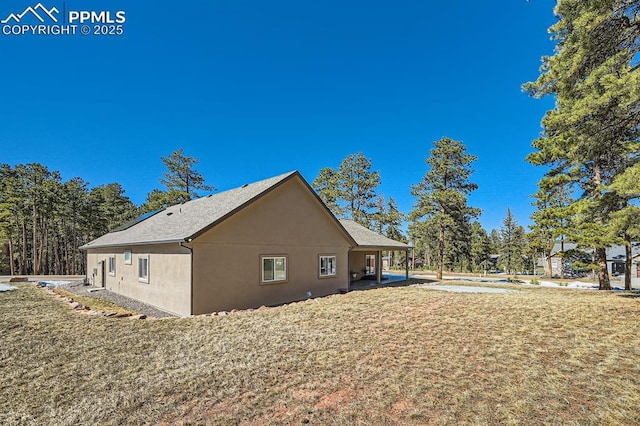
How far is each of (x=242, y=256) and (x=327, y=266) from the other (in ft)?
16.1

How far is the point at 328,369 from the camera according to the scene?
16.0 feet

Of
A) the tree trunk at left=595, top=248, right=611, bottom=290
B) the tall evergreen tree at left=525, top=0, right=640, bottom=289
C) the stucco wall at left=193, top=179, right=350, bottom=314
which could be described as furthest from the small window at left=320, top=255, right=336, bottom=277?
the tree trunk at left=595, top=248, right=611, bottom=290

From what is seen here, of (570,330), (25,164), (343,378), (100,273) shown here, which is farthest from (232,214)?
(25,164)

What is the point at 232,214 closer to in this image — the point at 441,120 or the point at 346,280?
the point at 346,280

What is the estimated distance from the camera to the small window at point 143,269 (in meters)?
11.6

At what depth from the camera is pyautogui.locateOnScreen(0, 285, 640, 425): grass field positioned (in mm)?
3609

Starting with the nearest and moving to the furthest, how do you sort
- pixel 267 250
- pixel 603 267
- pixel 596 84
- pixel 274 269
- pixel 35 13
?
pixel 596 84 < pixel 267 250 < pixel 35 13 < pixel 274 269 < pixel 603 267

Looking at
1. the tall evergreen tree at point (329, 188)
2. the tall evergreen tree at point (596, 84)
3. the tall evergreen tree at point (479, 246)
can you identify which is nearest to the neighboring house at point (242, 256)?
the tall evergreen tree at point (596, 84)

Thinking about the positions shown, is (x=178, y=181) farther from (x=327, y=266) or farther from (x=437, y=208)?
(x=437, y=208)

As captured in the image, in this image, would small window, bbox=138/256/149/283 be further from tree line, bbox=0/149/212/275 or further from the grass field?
tree line, bbox=0/149/212/275

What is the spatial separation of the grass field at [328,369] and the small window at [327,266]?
17.2 feet

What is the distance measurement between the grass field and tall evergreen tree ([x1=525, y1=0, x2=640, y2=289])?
4.29 meters

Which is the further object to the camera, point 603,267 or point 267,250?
point 603,267

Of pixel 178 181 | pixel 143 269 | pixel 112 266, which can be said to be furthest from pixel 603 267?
pixel 178 181
